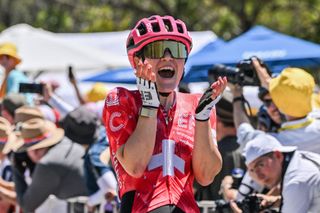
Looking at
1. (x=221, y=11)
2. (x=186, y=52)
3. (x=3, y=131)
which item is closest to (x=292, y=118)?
(x=186, y=52)

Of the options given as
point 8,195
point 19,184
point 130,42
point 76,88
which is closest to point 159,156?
point 130,42

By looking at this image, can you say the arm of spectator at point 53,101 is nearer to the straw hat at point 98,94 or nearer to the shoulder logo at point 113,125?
the straw hat at point 98,94

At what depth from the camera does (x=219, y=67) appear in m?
7.68

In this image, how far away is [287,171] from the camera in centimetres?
596

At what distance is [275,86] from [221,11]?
2645 centimetres

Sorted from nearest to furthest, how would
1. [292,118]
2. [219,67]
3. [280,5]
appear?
[292,118] → [219,67] → [280,5]

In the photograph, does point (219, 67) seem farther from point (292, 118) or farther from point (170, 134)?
point (170, 134)

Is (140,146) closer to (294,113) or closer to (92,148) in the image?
(294,113)

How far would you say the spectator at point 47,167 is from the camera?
769 centimetres

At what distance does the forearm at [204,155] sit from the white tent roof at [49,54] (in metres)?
10.6

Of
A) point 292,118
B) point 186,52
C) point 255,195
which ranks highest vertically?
point 186,52

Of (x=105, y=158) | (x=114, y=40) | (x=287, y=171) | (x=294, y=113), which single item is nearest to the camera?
(x=287, y=171)

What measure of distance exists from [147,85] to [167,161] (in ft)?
1.44

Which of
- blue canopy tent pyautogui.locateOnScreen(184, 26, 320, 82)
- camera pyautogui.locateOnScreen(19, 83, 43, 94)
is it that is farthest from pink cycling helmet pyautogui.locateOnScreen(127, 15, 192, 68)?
blue canopy tent pyautogui.locateOnScreen(184, 26, 320, 82)
